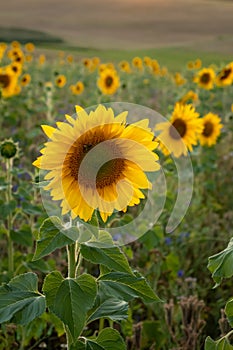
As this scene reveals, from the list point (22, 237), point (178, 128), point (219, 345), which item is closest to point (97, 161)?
point (219, 345)

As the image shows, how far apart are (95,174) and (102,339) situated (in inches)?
15.3

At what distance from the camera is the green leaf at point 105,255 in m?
1.39

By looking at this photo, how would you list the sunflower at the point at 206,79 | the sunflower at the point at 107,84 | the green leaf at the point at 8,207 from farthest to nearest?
the sunflower at the point at 107,84, the sunflower at the point at 206,79, the green leaf at the point at 8,207

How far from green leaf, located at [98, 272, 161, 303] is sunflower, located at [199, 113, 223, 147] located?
9.12 feet

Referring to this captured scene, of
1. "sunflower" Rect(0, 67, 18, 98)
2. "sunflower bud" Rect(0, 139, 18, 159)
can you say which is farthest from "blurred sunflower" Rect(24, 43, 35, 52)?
"sunflower bud" Rect(0, 139, 18, 159)

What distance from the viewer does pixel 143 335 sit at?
8.10 ft

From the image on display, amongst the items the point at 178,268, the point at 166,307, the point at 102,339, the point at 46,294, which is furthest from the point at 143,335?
the point at 46,294

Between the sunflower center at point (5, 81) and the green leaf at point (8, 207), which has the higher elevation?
the sunflower center at point (5, 81)

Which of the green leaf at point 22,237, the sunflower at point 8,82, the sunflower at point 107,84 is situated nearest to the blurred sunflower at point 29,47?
the sunflower at point 107,84

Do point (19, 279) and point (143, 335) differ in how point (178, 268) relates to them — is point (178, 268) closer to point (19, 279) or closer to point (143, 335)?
point (143, 335)

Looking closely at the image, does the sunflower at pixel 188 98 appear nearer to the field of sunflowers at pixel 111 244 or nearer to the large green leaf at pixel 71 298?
the field of sunflowers at pixel 111 244

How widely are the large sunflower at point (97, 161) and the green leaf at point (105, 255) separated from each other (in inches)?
2.7

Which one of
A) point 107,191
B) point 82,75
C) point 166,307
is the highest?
point 82,75

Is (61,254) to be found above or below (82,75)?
below
